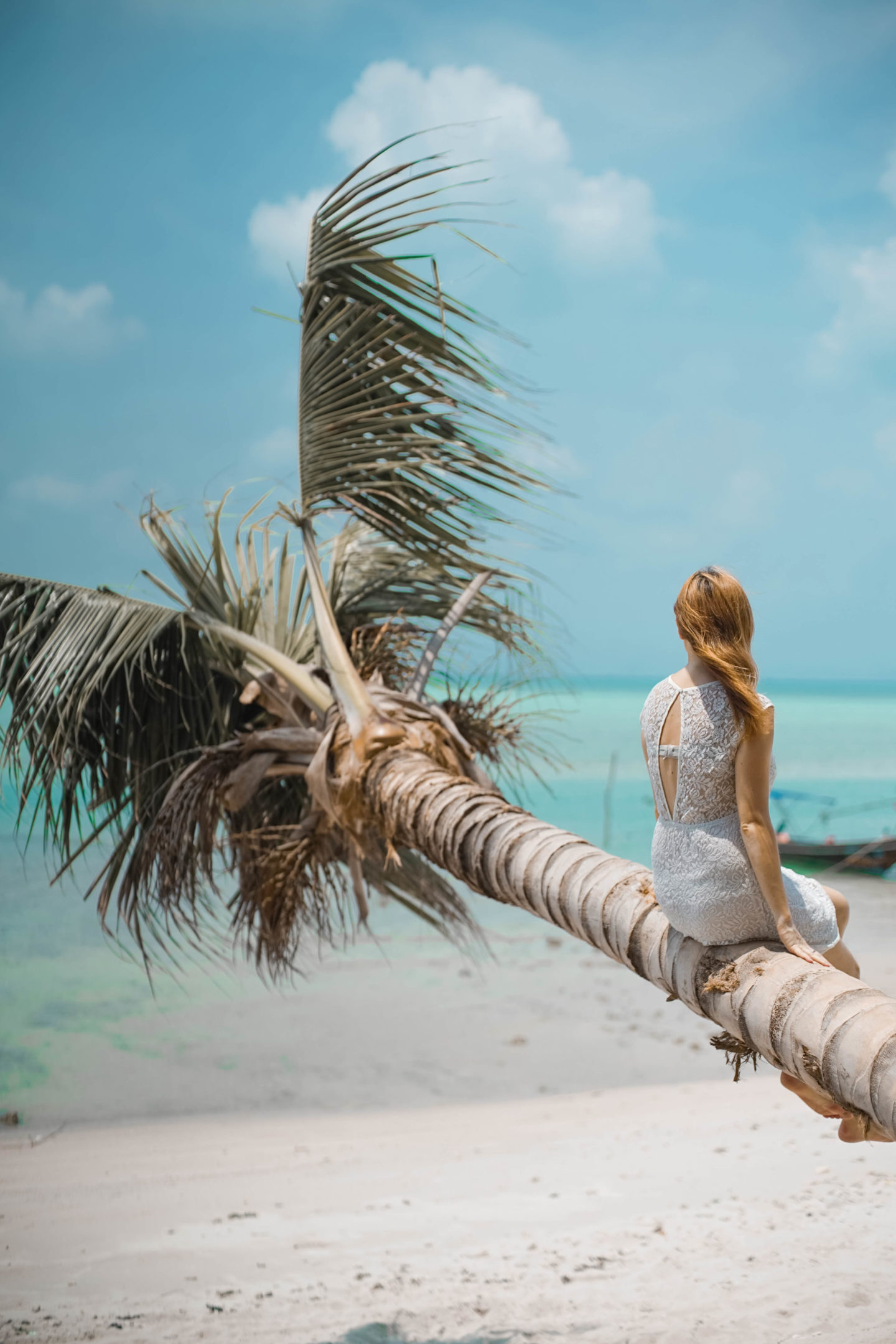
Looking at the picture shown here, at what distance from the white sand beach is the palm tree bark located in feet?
8.46

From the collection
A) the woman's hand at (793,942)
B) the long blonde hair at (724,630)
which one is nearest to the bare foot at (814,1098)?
the woman's hand at (793,942)

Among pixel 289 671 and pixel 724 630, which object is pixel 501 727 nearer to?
pixel 289 671

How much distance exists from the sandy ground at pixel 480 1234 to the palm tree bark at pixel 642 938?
259cm

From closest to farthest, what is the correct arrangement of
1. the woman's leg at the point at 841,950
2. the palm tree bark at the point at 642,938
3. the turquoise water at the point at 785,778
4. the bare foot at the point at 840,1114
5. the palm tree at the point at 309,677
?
the palm tree bark at the point at 642,938 < the bare foot at the point at 840,1114 < the woman's leg at the point at 841,950 < the palm tree at the point at 309,677 < the turquoise water at the point at 785,778

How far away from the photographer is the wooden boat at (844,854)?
21.3m

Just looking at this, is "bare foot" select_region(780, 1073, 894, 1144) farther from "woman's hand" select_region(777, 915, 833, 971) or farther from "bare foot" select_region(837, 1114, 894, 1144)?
"woman's hand" select_region(777, 915, 833, 971)

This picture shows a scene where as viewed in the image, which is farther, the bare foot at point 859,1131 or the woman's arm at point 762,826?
the woman's arm at point 762,826

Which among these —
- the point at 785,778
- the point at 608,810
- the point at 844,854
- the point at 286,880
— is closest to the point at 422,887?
the point at 286,880

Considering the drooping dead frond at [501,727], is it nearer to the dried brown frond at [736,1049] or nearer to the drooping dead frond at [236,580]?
the drooping dead frond at [236,580]

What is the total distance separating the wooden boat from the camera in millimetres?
21297

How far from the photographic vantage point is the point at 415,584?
596 centimetres

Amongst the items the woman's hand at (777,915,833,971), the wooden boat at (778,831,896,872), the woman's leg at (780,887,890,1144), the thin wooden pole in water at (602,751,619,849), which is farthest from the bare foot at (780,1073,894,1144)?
the wooden boat at (778,831,896,872)

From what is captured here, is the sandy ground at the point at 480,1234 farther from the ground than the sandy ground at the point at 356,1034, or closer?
farther from the ground

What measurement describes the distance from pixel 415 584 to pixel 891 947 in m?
13.0
